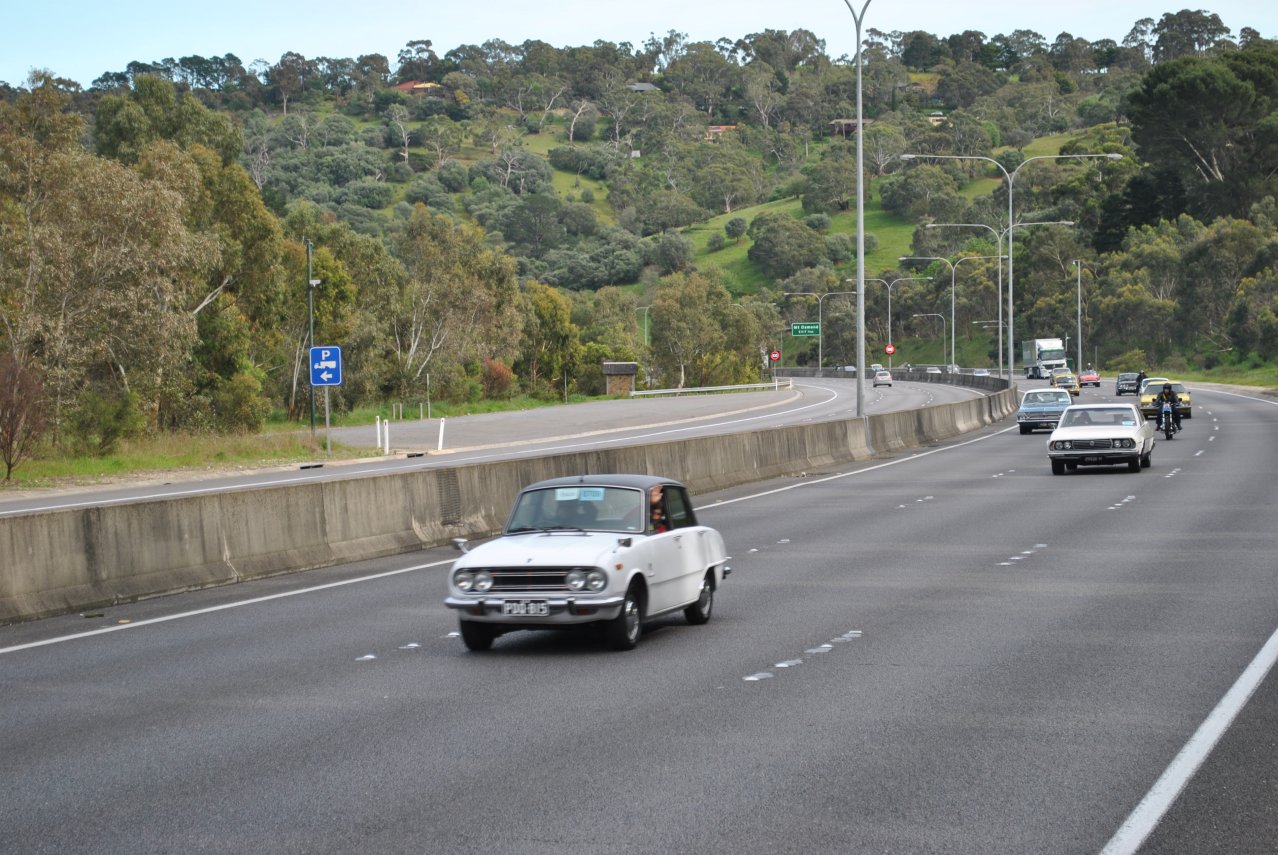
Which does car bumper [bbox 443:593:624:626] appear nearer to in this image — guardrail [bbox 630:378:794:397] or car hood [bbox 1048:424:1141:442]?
car hood [bbox 1048:424:1141:442]

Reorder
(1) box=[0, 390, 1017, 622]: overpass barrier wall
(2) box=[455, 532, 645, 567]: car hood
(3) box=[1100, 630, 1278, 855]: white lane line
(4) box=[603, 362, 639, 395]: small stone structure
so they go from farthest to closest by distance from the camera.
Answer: (4) box=[603, 362, 639, 395]: small stone structure
(1) box=[0, 390, 1017, 622]: overpass barrier wall
(2) box=[455, 532, 645, 567]: car hood
(3) box=[1100, 630, 1278, 855]: white lane line

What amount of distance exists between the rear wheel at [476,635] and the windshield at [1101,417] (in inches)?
918

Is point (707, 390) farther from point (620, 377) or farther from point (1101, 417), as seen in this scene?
point (1101, 417)

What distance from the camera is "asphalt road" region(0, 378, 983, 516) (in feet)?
113

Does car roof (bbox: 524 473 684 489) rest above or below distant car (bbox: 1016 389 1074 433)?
above

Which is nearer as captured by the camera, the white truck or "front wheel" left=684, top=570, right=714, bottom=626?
"front wheel" left=684, top=570, right=714, bottom=626

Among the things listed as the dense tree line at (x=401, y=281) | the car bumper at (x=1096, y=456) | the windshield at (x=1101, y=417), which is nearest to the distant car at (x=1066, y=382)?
the dense tree line at (x=401, y=281)

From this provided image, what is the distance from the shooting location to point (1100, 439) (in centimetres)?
3238

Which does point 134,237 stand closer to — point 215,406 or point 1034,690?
point 215,406

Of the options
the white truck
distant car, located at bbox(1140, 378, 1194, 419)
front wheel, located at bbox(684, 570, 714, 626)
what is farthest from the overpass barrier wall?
the white truck

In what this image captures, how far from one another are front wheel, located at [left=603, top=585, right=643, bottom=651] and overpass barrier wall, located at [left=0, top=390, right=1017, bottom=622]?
5793 millimetres

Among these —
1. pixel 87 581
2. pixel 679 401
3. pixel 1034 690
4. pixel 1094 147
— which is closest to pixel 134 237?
pixel 87 581

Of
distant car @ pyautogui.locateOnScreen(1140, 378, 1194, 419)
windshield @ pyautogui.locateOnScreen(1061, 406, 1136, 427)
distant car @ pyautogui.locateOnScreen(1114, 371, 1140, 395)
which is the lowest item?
distant car @ pyautogui.locateOnScreen(1114, 371, 1140, 395)

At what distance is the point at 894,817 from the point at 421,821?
219cm
